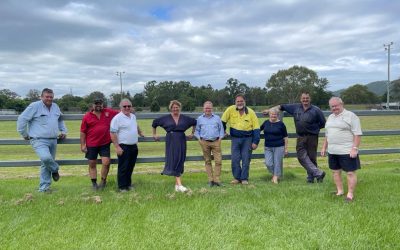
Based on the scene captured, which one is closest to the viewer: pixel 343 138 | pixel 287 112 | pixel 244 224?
pixel 244 224

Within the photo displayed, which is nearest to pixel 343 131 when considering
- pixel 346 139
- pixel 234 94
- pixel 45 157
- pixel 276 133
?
pixel 346 139

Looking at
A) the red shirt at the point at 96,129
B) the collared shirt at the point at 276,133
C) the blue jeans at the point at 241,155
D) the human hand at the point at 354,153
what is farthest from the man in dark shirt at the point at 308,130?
the red shirt at the point at 96,129

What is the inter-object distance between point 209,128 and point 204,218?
103 inches

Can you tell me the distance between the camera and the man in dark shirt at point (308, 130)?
8.02 m

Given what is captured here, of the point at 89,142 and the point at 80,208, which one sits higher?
the point at 89,142

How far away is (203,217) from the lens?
5.46m

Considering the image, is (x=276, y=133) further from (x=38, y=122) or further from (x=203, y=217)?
(x=38, y=122)

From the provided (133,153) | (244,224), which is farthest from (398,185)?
(133,153)

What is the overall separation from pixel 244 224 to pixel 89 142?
352 cm

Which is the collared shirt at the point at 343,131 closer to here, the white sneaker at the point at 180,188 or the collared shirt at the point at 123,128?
the white sneaker at the point at 180,188

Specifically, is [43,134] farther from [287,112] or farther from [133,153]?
[287,112]

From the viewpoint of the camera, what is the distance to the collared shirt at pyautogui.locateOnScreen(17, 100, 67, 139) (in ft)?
23.4

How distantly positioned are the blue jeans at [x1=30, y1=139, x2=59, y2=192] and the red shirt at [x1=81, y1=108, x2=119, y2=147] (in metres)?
0.63

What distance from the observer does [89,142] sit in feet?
24.4
